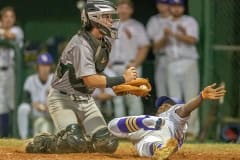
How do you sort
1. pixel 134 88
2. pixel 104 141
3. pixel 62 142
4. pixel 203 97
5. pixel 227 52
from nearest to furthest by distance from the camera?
pixel 203 97 < pixel 134 88 < pixel 62 142 < pixel 104 141 < pixel 227 52

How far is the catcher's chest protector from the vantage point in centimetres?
784

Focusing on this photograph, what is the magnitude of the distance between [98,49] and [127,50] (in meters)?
4.59

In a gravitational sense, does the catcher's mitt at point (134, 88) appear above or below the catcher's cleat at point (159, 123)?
above

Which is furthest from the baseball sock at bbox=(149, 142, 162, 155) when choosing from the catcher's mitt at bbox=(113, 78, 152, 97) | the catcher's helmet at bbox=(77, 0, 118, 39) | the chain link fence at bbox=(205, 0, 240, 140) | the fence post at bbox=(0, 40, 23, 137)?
the fence post at bbox=(0, 40, 23, 137)

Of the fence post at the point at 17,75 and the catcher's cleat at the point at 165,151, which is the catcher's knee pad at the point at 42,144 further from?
the fence post at the point at 17,75

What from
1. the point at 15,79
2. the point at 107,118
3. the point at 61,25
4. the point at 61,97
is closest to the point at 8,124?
the point at 15,79

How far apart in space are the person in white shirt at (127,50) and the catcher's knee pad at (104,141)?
14.2 ft

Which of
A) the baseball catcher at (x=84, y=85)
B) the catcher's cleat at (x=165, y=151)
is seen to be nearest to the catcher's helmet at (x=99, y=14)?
the baseball catcher at (x=84, y=85)

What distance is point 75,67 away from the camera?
7.78 meters

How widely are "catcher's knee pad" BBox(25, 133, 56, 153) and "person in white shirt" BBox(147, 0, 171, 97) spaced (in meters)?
4.54

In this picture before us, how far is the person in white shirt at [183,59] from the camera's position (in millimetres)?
12102

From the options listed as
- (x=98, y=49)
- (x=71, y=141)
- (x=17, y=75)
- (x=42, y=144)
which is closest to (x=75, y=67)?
(x=98, y=49)

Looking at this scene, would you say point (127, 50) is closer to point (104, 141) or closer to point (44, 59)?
point (44, 59)

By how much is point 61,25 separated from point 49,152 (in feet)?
21.8
